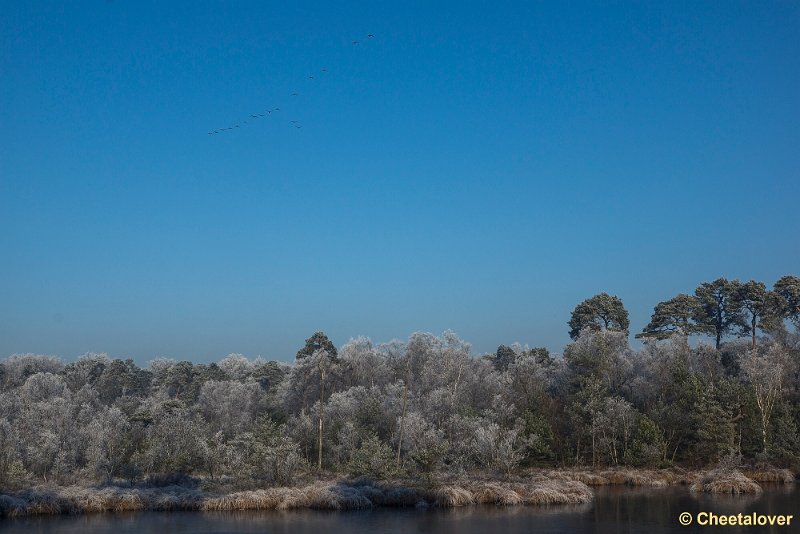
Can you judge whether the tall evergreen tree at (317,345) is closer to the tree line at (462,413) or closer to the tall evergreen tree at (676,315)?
the tree line at (462,413)

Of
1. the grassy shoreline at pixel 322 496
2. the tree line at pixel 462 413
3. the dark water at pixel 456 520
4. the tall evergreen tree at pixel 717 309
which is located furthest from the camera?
the tall evergreen tree at pixel 717 309

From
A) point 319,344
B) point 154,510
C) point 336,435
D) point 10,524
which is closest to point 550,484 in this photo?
point 336,435

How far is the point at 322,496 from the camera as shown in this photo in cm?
3903

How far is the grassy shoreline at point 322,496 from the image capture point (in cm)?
3844

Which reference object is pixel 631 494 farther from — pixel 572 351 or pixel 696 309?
pixel 696 309

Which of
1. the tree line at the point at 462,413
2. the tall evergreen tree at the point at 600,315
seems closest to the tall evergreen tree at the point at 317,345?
the tree line at the point at 462,413

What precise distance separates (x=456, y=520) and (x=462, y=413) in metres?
21.6

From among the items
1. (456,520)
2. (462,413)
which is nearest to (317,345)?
(462,413)

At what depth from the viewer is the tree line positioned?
152 ft

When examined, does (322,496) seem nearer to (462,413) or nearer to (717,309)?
(462,413)

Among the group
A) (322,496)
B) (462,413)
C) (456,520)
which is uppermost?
(462,413)

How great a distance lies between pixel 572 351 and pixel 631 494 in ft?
67.9

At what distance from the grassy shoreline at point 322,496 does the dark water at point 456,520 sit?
3.94 feet

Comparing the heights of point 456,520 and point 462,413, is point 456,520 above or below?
below
